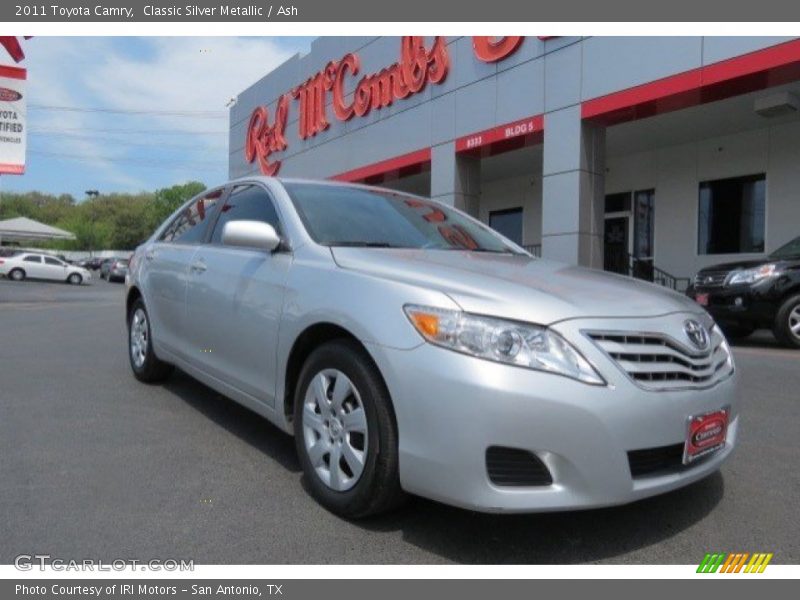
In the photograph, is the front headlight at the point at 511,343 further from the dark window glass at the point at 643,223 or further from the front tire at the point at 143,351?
the dark window glass at the point at 643,223

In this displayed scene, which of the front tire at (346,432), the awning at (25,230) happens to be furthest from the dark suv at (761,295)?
the awning at (25,230)

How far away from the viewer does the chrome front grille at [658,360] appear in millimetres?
2645

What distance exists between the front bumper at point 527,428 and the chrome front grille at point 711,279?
288 inches

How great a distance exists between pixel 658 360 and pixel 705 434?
1.33 feet

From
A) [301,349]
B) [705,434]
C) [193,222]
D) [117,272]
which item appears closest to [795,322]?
[705,434]

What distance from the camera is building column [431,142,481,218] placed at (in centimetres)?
1545

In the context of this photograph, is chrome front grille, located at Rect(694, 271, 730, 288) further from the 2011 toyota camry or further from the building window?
the 2011 toyota camry

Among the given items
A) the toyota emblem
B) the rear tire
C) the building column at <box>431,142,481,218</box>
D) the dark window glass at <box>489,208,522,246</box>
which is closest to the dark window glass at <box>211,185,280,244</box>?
the toyota emblem

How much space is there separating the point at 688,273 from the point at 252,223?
13640mm

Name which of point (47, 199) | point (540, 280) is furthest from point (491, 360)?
point (47, 199)

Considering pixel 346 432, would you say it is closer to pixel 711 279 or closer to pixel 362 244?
pixel 362 244

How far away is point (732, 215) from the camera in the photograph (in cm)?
1450

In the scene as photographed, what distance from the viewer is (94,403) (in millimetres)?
5141
